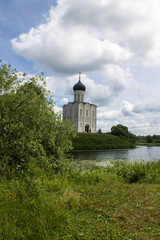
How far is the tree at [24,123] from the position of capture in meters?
5.88

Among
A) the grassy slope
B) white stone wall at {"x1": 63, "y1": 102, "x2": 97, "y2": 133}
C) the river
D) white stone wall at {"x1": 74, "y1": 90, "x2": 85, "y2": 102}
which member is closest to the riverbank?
the river

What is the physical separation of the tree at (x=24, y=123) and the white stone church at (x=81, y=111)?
4697 cm

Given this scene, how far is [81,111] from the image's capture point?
185 ft

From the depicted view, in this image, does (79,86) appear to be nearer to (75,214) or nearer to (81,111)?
(81,111)

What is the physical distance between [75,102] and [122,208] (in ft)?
172

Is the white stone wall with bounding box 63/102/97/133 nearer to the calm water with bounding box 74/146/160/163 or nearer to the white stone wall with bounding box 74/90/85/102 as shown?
the white stone wall with bounding box 74/90/85/102

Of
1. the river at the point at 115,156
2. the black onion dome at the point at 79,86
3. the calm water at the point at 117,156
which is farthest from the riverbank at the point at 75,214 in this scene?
the black onion dome at the point at 79,86

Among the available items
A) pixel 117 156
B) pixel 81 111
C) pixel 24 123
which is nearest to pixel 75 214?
pixel 24 123

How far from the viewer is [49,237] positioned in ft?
9.61

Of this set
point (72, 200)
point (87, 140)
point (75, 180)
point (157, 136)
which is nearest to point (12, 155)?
point (75, 180)

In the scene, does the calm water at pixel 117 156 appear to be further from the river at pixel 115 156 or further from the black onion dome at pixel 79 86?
the black onion dome at pixel 79 86

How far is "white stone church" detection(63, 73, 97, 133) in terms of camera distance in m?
55.8

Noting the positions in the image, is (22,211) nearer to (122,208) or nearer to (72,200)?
(72,200)

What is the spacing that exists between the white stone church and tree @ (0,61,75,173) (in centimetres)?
4697
